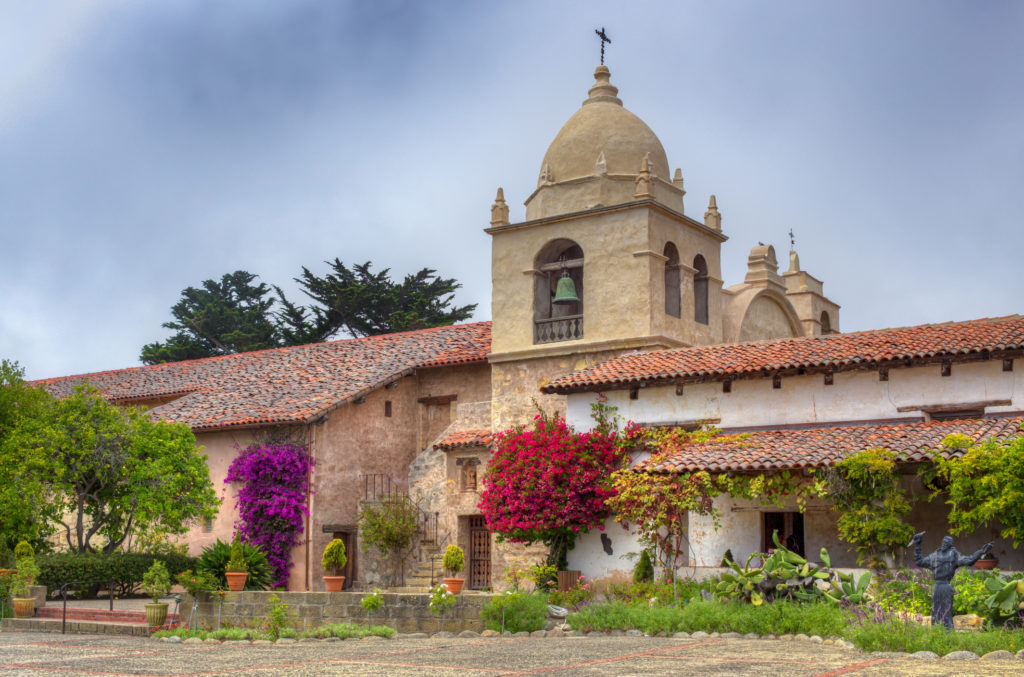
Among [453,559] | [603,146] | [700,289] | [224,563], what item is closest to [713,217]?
[700,289]

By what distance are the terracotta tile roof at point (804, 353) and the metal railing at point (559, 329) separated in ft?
5.61

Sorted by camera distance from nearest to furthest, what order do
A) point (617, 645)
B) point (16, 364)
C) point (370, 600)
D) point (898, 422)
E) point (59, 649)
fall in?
point (617, 645), point (59, 649), point (370, 600), point (898, 422), point (16, 364)

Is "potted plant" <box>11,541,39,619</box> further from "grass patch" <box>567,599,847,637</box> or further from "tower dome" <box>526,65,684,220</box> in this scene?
"tower dome" <box>526,65,684,220</box>

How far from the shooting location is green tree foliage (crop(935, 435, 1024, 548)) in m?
16.2

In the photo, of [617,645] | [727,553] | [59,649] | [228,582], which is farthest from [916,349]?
[59,649]

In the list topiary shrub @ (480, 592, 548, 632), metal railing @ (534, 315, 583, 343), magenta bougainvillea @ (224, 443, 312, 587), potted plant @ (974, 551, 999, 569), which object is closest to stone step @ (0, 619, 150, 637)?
magenta bougainvillea @ (224, 443, 312, 587)

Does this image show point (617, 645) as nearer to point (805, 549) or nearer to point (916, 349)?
point (805, 549)

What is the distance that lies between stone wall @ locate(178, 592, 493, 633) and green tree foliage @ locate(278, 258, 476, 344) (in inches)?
1006

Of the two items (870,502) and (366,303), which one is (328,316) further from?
(870,502)

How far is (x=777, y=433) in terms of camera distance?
2042 centimetres

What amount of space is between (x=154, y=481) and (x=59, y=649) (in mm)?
8885

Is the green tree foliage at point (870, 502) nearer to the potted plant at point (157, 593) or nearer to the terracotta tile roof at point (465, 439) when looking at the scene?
the terracotta tile roof at point (465, 439)

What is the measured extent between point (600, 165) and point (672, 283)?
3.22 m

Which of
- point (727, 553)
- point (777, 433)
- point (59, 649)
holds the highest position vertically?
point (777, 433)
